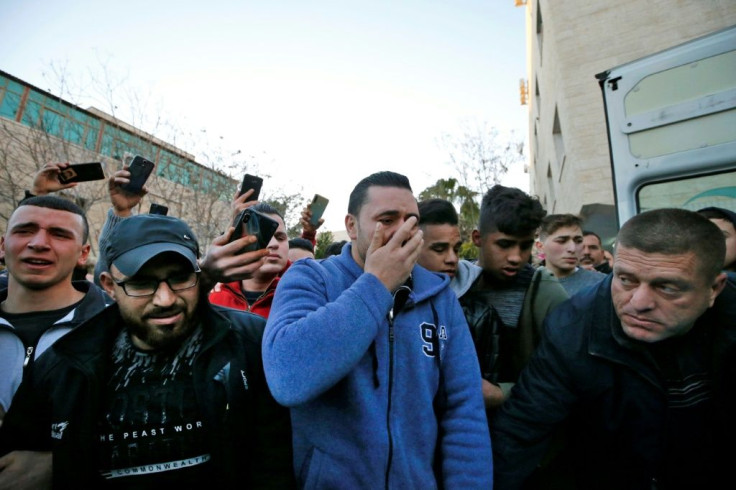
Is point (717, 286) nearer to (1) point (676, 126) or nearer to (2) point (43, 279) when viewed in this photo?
(1) point (676, 126)

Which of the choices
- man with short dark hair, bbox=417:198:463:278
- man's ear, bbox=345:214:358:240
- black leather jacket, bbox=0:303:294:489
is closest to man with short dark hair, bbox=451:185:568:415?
man with short dark hair, bbox=417:198:463:278

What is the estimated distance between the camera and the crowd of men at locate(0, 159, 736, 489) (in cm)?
139

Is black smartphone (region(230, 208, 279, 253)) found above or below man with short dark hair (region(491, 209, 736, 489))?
above

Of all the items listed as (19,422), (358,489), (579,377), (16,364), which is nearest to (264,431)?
(358,489)

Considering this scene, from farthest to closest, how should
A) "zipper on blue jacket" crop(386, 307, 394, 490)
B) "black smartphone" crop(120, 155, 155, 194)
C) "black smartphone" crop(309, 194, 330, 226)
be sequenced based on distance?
1. "black smartphone" crop(309, 194, 330, 226)
2. "black smartphone" crop(120, 155, 155, 194)
3. "zipper on blue jacket" crop(386, 307, 394, 490)

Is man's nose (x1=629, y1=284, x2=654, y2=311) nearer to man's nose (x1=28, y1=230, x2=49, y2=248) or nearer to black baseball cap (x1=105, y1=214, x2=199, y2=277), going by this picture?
black baseball cap (x1=105, y1=214, x2=199, y2=277)

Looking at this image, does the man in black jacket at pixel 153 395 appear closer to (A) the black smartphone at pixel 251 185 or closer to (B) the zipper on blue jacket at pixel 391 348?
(B) the zipper on blue jacket at pixel 391 348

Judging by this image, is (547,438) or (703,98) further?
(703,98)

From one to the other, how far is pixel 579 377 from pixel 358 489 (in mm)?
1158

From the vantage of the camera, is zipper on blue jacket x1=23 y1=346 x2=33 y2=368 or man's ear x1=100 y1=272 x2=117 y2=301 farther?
zipper on blue jacket x1=23 y1=346 x2=33 y2=368

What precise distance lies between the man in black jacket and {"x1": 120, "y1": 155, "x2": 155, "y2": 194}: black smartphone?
1.37m

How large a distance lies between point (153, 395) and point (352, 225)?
1171mm

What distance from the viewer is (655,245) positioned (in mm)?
1650

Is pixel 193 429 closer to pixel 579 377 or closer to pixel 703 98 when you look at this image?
pixel 579 377
